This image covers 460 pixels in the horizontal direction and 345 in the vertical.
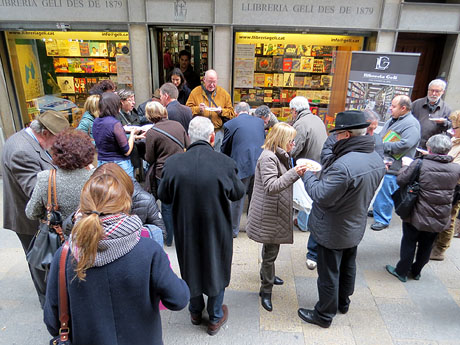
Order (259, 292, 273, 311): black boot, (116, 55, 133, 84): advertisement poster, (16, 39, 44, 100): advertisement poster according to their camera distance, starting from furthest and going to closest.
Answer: (16, 39, 44, 100): advertisement poster
(116, 55, 133, 84): advertisement poster
(259, 292, 273, 311): black boot

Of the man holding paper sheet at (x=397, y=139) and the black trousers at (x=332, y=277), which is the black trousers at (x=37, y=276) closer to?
the black trousers at (x=332, y=277)

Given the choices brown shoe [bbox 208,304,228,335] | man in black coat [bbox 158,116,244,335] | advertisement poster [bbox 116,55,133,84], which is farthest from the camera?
advertisement poster [bbox 116,55,133,84]

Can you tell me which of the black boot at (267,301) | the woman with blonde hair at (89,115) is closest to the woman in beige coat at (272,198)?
the black boot at (267,301)

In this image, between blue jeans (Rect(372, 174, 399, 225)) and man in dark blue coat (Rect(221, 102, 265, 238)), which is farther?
blue jeans (Rect(372, 174, 399, 225))

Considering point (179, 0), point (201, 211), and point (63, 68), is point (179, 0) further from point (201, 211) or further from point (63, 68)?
point (201, 211)

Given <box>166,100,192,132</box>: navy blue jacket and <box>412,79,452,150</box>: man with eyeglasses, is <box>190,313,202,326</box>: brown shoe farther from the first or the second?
<box>412,79,452,150</box>: man with eyeglasses

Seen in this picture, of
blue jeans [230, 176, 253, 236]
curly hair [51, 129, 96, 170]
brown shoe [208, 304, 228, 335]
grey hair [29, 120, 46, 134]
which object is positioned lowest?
brown shoe [208, 304, 228, 335]

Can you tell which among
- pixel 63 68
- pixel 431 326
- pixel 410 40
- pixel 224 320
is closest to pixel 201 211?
pixel 224 320

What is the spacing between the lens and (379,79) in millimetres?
5406

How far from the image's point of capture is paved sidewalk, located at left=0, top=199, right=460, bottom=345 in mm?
2898

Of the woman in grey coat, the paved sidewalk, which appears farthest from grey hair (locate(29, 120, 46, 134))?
the paved sidewalk

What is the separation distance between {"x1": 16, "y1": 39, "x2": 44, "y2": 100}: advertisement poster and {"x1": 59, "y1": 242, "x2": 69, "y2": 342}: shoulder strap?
260 inches

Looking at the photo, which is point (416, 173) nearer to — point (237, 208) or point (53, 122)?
point (237, 208)

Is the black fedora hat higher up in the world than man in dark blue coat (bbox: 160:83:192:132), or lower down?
higher up
